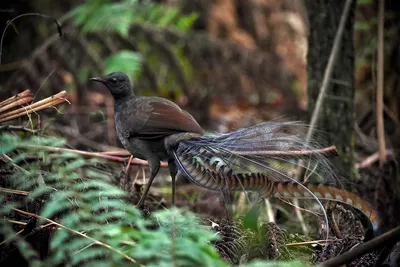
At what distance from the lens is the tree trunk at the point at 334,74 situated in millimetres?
3830

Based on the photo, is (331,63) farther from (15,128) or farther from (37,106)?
(15,128)

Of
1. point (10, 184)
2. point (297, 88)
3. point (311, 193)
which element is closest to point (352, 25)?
point (311, 193)

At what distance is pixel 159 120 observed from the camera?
301 centimetres

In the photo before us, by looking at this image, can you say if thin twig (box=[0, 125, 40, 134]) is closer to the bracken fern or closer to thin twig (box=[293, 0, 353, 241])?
the bracken fern

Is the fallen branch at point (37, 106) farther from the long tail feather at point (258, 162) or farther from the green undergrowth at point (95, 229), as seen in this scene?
the long tail feather at point (258, 162)

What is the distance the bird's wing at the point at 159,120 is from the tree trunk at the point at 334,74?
48.8 inches

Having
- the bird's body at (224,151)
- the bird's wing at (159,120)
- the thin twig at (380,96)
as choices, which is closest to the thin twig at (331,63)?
the thin twig at (380,96)

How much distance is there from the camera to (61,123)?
5609mm

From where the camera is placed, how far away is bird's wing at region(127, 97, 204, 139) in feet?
9.68

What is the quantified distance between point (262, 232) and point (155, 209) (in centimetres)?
79

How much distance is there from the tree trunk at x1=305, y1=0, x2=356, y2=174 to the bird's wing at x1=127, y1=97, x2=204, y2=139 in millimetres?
1239

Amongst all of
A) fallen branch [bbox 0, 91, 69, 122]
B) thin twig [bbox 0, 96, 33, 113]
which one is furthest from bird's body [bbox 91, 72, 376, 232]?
thin twig [bbox 0, 96, 33, 113]

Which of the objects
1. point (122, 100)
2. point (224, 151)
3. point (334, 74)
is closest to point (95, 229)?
point (224, 151)

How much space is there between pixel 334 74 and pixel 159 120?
1490 mm
